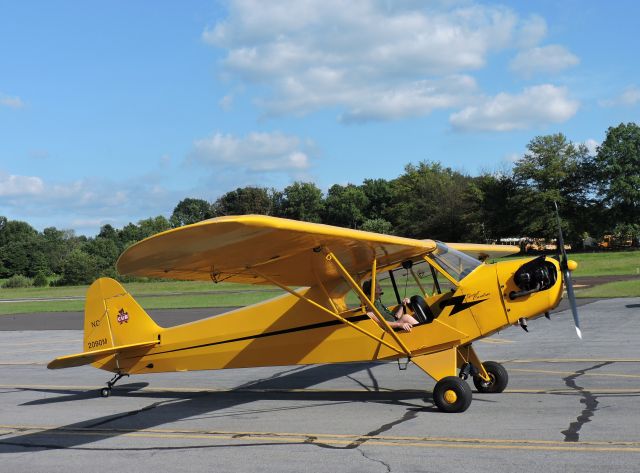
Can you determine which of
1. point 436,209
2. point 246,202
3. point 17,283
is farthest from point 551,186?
point 17,283

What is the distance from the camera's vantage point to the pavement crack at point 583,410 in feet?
21.9

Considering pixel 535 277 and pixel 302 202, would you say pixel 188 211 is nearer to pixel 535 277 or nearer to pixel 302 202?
pixel 302 202

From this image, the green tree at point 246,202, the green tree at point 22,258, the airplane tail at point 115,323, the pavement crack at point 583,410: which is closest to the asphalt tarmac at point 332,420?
the pavement crack at point 583,410

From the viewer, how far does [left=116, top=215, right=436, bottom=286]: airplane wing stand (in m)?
6.51

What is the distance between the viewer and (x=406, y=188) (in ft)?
346

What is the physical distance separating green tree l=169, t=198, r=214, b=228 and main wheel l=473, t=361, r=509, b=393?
431 ft

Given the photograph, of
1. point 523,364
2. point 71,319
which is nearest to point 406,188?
point 71,319

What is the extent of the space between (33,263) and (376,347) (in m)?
121

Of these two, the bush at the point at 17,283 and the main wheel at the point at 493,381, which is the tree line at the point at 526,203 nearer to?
the bush at the point at 17,283

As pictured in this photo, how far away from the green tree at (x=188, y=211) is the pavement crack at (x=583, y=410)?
13102 cm

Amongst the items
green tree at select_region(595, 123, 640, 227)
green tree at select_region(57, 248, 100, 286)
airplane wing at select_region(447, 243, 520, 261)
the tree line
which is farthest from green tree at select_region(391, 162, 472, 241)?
airplane wing at select_region(447, 243, 520, 261)

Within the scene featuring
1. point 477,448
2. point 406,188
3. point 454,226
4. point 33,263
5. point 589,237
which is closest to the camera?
point 477,448

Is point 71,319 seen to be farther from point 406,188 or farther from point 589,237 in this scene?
point 406,188

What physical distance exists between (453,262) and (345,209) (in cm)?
10713
